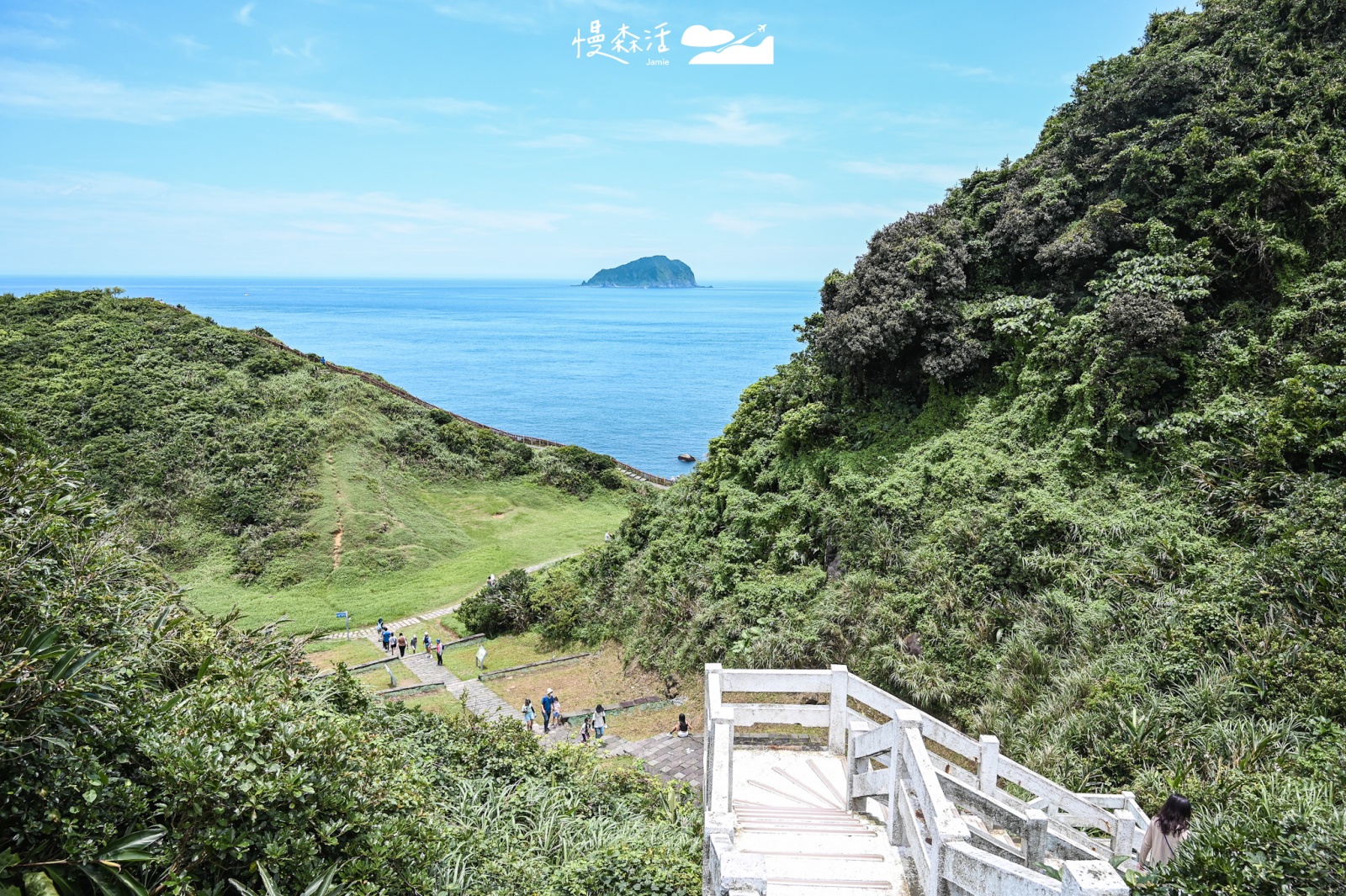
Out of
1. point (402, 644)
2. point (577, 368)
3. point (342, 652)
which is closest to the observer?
point (402, 644)

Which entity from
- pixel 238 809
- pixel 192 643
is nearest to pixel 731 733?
pixel 238 809

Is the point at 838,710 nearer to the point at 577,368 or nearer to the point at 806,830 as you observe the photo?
the point at 806,830

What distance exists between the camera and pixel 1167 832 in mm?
5293

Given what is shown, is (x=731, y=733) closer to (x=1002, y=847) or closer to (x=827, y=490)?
(x=1002, y=847)

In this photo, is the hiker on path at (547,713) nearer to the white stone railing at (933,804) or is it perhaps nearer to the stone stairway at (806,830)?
the stone stairway at (806,830)

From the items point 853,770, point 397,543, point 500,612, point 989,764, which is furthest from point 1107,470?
point 397,543

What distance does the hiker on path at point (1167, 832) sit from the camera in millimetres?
5152

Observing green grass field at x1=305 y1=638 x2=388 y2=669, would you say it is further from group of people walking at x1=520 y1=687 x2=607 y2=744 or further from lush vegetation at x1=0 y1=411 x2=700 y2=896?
lush vegetation at x1=0 y1=411 x2=700 y2=896

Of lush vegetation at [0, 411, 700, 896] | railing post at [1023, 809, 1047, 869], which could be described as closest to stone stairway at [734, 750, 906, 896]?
lush vegetation at [0, 411, 700, 896]

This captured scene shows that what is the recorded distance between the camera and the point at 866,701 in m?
8.87

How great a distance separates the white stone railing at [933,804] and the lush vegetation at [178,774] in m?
1.60

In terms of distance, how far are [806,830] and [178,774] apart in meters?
5.31

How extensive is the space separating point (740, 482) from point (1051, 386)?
837cm

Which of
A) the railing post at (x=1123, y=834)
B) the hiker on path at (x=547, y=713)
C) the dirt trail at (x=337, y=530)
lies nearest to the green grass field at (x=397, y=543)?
the dirt trail at (x=337, y=530)
